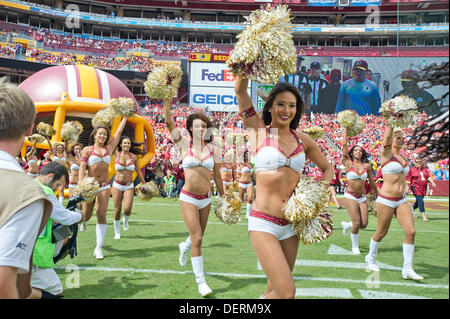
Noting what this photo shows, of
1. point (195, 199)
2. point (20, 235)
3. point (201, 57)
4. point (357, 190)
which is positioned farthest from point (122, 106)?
point (201, 57)

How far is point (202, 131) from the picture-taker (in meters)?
4.61

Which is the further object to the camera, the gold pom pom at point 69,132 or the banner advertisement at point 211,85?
the banner advertisement at point 211,85

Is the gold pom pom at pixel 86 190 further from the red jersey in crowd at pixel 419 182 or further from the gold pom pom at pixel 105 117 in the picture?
the red jersey in crowd at pixel 419 182

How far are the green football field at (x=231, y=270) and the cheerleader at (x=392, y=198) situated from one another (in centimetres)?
39

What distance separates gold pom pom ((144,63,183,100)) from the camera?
467cm

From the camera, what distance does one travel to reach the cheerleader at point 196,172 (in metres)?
4.20

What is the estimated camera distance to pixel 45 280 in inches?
130

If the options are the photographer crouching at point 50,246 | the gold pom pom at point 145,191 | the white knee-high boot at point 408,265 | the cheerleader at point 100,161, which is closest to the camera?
the photographer crouching at point 50,246

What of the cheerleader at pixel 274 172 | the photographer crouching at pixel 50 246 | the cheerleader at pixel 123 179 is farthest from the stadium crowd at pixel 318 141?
the cheerleader at pixel 274 172

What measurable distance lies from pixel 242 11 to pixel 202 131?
43.6 m

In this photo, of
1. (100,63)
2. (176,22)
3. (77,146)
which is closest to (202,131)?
(77,146)

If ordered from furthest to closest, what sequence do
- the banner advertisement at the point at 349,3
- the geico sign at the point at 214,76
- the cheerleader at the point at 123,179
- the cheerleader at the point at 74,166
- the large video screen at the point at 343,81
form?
1. the banner advertisement at the point at 349,3
2. the large video screen at the point at 343,81
3. the geico sign at the point at 214,76
4. the cheerleader at the point at 74,166
5. the cheerleader at the point at 123,179

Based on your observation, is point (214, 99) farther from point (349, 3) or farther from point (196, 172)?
point (196, 172)
